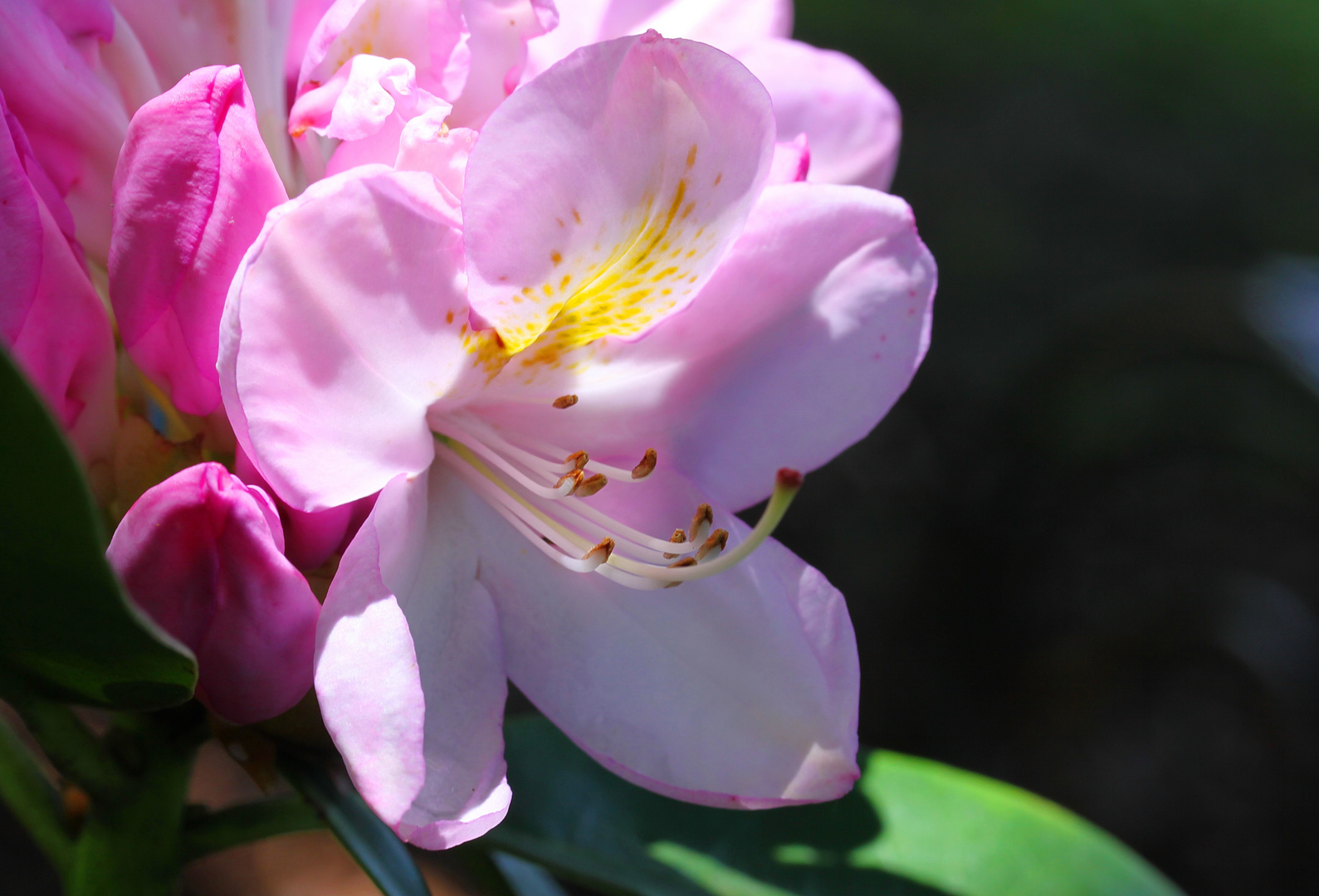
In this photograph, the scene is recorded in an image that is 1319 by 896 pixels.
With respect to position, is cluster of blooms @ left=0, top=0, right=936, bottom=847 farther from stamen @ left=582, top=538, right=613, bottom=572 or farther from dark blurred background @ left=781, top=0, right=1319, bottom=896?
dark blurred background @ left=781, top=0, right=1319, bottom=896

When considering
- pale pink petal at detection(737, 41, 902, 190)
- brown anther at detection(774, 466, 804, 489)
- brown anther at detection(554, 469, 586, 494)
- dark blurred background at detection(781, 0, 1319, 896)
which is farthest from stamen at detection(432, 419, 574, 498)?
dark blurred background at detection(781, 0, 1319, 896)

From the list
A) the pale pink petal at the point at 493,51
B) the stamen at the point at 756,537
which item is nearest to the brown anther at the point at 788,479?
the stamen at the point at 756,537

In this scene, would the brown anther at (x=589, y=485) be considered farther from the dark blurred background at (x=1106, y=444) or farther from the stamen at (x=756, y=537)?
the dark blurred background at (x=1106, y=444)

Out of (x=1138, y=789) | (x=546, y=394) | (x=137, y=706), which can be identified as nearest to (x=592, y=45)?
(x=546, y=394)

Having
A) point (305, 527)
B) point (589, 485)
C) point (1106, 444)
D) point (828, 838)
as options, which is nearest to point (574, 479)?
A: point (589, 485)

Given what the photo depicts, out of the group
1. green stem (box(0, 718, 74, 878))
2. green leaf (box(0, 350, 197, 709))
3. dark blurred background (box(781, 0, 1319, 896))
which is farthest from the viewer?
dark blurred background (box(781, 0, 1319, 896))

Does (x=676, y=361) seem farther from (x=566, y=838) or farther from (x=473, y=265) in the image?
(x=566, y=838)
